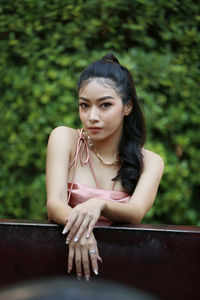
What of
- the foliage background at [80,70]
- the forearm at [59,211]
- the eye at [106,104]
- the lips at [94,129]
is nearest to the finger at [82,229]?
the forearm at [59,211]

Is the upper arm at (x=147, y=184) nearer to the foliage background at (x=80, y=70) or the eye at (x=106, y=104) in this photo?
the eye at (x=106, y=104)

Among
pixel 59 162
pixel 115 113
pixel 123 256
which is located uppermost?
pixel 115 113

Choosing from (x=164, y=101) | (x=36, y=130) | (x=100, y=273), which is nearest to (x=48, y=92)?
(x=36, y=130)

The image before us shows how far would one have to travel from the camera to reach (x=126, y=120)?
8.87ft

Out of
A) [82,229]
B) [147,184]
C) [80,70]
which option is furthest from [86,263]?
[80,70]

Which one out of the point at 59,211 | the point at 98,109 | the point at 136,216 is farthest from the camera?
the point at 98,109

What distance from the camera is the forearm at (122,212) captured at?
2041 millimetres

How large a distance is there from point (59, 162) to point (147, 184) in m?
0.50

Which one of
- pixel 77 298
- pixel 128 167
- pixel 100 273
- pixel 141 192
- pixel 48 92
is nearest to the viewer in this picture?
pixel 77 298

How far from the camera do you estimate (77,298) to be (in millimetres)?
908

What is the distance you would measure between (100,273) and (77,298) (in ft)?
3.20

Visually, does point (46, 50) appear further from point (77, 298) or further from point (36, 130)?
point (77, 298)

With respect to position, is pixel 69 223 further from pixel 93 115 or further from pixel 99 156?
pixel 99 156

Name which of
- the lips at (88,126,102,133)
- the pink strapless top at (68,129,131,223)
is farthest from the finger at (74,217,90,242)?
the lips at (88,126,102,133)
